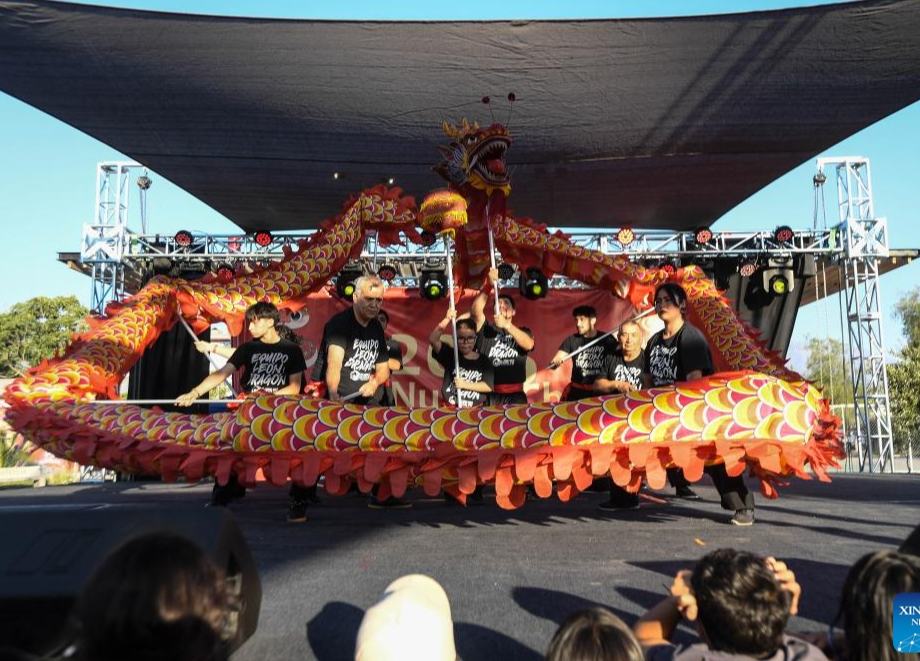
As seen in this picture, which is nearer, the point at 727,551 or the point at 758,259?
the point at 727,551

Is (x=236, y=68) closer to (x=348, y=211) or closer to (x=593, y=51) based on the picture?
(x=348, y=211)

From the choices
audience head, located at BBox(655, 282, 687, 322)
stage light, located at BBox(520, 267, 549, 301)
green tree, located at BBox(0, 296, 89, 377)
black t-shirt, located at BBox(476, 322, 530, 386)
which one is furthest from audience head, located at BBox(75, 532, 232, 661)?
green tree, located at BBox(0, 296, 89, 377)

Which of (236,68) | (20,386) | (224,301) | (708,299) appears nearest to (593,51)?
(708,299)

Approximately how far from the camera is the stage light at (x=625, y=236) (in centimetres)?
716

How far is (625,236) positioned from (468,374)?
12.2ft

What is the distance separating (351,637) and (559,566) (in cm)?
85

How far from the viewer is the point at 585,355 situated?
13.5ft

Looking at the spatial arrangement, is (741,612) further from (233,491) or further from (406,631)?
(233,491)

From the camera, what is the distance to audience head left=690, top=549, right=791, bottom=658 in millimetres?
1007

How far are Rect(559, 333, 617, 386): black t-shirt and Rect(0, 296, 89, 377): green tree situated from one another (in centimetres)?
2383

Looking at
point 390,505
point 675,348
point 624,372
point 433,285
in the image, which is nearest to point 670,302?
point 675,348

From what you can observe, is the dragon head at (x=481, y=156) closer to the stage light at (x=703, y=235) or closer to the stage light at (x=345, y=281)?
the stage light at (x=345, y=281)

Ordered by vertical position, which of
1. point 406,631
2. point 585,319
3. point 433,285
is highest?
point 433,285

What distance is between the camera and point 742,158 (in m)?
Result: 5.57
